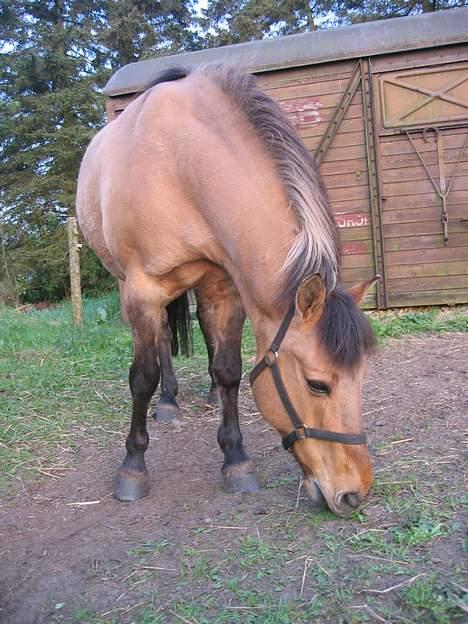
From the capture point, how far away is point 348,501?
1.93 meters

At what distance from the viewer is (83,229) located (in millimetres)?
3730

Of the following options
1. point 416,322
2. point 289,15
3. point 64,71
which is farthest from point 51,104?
point 416,322

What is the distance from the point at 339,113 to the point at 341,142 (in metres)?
0.35

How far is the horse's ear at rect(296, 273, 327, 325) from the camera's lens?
5.87ft

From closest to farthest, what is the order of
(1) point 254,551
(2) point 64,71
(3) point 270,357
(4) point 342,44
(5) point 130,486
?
(1) point 254,551, (3) point 270,357, (5) point 130,486, (4) point 342,44, (2) point 64,71

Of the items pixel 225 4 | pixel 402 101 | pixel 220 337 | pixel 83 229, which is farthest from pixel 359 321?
pixel 225 4

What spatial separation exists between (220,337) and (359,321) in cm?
98

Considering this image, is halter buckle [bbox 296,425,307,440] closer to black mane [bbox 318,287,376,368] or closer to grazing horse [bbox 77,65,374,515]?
grazing horse [bbox 77,65,374,515]

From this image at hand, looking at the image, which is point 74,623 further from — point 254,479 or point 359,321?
point 359,321

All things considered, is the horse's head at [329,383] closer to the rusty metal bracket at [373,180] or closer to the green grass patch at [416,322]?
the green grass patch at [416,322]

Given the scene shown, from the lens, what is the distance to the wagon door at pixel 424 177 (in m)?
6.16

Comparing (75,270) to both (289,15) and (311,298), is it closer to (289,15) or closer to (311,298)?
(311,298)

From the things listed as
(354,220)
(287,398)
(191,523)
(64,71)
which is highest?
(64,71)

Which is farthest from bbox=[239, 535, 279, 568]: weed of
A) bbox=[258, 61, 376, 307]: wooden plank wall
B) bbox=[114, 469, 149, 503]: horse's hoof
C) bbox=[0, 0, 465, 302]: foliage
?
bbox=[0, 0, 465, 302]: foliage
